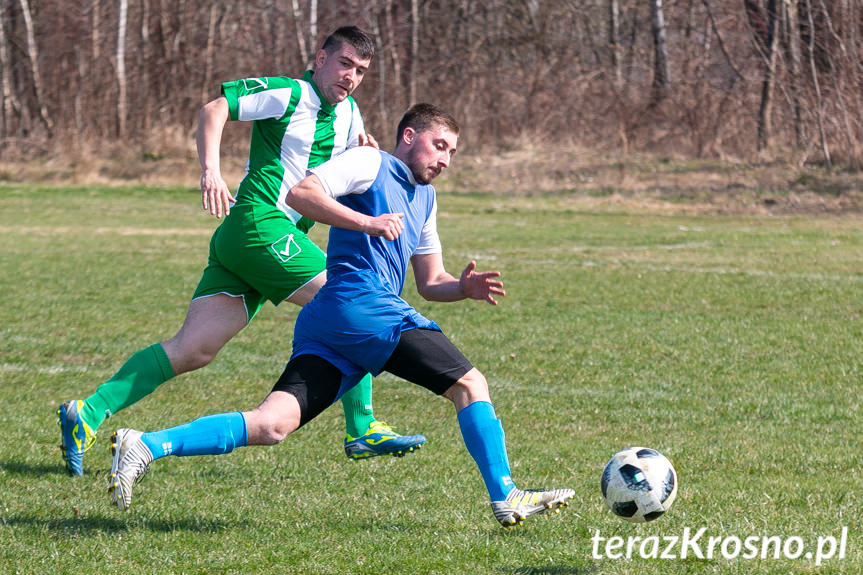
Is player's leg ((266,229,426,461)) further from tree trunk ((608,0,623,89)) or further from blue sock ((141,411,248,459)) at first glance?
tree trunk ((608,0,623,89))

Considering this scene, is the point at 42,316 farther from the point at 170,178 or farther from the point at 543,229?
the point at 170,178

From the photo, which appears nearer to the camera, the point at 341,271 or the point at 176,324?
the point at 341,271

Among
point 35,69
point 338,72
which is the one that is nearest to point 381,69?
point 35,69

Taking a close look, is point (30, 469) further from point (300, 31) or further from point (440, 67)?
point (300, 31)

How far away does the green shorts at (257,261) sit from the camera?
16.0 feet

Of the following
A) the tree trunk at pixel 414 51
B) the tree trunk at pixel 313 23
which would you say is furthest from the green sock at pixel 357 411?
the tree trunk at pixel 313 23

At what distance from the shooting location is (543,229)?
1794 centimetres

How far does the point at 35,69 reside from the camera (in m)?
29.4

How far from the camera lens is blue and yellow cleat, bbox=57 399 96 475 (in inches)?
188

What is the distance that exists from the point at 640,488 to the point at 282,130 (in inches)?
98.7

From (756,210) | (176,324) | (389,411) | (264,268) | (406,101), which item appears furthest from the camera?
(406,101)

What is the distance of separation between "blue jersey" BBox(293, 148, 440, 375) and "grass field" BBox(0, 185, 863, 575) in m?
0.72

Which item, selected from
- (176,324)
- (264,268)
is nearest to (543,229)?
(176,324)

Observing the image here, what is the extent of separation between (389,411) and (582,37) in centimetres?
2576
